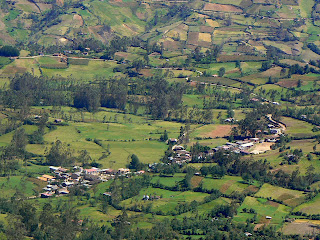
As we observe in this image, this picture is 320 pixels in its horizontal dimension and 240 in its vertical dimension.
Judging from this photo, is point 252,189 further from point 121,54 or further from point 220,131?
point 121,54

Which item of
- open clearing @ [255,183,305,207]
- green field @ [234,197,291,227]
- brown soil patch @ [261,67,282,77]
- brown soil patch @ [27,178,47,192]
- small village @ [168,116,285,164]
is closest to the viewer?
green field @ [234,197,291,227]

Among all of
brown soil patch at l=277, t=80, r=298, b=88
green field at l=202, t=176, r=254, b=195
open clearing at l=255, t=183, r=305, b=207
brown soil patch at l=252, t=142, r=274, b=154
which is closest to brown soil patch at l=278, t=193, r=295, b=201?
open clearing at l=255, t=183, r=305, b=207

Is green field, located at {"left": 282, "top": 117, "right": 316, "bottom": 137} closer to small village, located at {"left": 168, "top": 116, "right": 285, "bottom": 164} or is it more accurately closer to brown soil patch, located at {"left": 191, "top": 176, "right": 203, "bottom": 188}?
small village, located at {"left": 168, "top": 116, "right": 285, "bottom": 164}

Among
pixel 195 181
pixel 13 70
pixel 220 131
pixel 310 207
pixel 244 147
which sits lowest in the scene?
pixel 13 70

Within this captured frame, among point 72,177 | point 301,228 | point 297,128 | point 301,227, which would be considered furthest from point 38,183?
point 297,128

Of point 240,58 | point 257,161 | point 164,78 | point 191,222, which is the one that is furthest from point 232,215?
point 240,58

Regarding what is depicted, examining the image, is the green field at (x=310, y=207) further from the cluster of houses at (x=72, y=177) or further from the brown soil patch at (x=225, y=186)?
the cluster of houses at (x=72, y=177)

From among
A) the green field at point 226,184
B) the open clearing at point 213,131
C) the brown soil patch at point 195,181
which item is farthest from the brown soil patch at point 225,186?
the open clearing at point 213,131
